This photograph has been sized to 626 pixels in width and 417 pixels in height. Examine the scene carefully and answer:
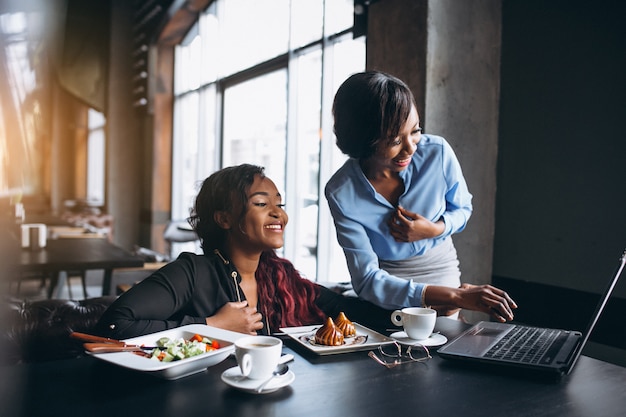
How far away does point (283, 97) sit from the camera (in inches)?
187

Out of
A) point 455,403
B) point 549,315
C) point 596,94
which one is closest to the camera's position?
point 455,403

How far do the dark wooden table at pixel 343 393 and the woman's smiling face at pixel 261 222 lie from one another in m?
0.55

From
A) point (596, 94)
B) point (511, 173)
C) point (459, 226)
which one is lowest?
point (459, 226)

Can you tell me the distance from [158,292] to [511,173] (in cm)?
184

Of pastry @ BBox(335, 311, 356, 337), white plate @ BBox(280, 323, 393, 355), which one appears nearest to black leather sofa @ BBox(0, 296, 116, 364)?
white plate @ BBox(280, 323, 393, 355)

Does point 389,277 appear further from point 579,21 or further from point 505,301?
point 579,21

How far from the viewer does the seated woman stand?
1.46 m

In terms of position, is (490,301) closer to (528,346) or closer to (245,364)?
(528,346)

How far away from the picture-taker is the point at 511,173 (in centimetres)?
261

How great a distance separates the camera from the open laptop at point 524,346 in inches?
42.9

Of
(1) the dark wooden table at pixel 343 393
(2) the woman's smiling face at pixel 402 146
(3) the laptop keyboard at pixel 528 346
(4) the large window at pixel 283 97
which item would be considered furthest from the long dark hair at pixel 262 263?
(4) the large window at pixel 283 97

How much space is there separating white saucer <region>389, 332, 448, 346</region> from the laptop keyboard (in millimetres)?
128

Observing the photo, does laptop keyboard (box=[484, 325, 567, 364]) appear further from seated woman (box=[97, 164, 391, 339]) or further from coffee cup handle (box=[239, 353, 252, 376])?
Result: coffee cup handle (box=[239, 353, 252, 376])

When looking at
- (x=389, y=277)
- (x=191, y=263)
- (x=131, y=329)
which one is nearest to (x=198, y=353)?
(x=131, y=329)
